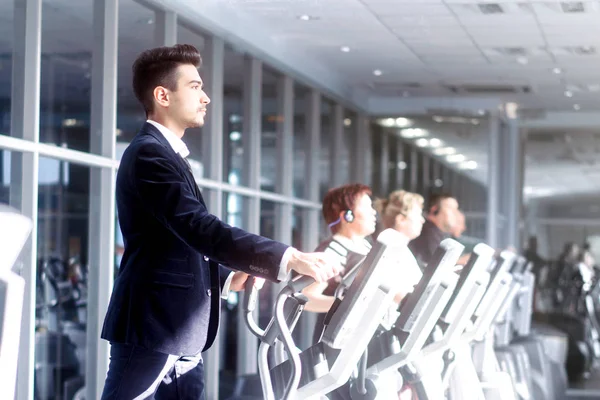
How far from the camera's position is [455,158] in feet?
39.9

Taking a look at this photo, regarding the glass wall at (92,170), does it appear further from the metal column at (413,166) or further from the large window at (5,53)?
the metal column at (413,166)

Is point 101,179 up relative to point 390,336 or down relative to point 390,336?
up

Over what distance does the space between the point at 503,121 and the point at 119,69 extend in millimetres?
7785

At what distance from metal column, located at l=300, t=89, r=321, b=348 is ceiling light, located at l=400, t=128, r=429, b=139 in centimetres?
242

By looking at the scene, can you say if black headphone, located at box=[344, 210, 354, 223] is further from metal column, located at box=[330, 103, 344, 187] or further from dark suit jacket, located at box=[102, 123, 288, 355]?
metal column, located at box=[330, 103, 344, 187]

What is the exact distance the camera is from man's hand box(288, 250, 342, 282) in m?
2.07

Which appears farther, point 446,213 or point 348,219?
point 446,213

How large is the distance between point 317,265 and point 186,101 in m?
0.58

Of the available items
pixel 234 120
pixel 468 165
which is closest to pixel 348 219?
pixel 234 120

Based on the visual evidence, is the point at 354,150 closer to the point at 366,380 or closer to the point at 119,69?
the point at 119,69

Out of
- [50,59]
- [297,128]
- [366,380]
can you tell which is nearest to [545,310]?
[297,128]

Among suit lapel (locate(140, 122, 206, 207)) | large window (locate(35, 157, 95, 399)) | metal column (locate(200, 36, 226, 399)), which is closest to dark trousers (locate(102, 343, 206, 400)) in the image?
suit lapel (locate(140, 122, 206, 207))

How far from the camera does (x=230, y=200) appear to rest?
7652 mm

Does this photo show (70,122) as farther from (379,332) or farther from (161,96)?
(161,96)
